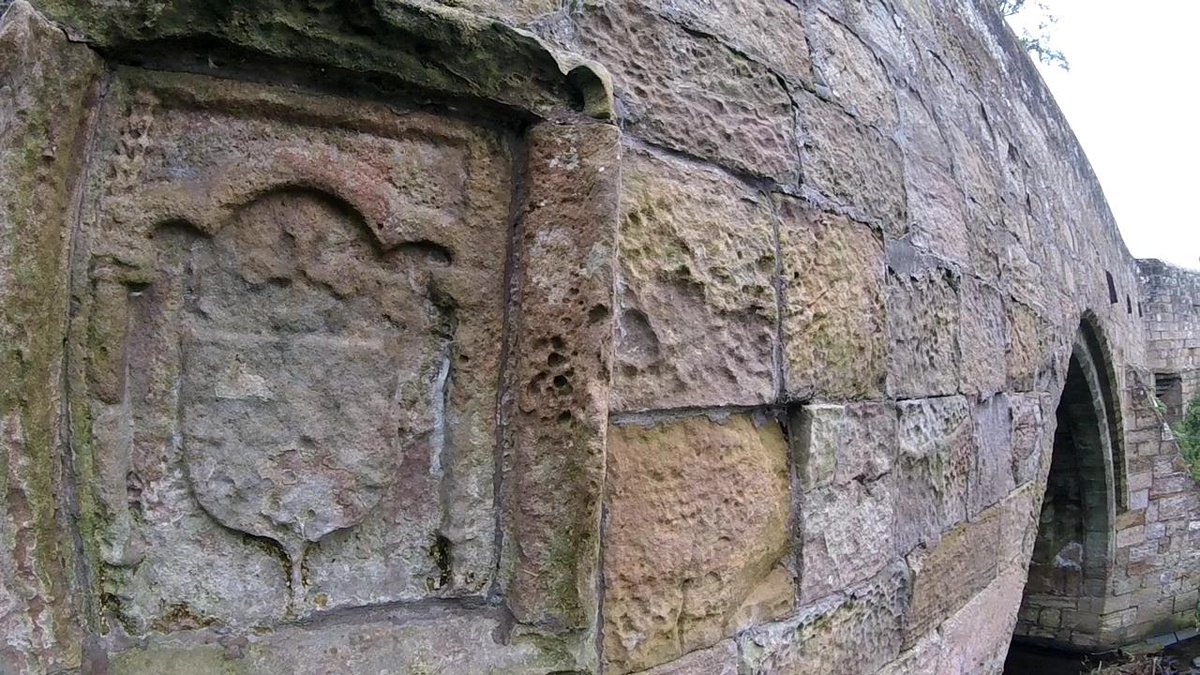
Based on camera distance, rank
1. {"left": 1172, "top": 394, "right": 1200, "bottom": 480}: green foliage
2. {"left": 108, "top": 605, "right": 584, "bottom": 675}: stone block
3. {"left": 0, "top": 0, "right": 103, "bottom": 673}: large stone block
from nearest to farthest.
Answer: {"left": 0, "top": 0, "right": 103, "bottom": 673}: large stone block, {"left": 108, "top": 605, "right": 584, "bottom": 675}: stone block, {"left": 1172, "top": 394, "right": 1200, "bottom": 480}: green foliage

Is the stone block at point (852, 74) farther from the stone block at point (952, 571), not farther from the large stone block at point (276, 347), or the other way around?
the stone block at point (952, 571)

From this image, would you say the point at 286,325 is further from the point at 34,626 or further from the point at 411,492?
the point at 34,626

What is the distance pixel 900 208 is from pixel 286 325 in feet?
4.67

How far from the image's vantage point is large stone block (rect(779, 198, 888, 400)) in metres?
1.39

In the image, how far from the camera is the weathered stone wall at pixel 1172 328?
28.0 ft

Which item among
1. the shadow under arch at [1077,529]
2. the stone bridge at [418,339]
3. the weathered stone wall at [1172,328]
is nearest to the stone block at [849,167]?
the stone bridge at [418,339]

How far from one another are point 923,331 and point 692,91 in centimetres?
97

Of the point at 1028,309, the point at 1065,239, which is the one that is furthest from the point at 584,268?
the point at 1065,239

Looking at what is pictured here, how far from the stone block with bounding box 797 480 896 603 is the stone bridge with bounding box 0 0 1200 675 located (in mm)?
12

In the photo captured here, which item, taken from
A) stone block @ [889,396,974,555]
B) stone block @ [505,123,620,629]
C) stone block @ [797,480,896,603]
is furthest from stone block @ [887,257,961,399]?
stone block @ [505,123,620,629]

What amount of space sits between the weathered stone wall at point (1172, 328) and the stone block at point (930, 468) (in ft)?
24.2

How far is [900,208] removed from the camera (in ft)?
5.91

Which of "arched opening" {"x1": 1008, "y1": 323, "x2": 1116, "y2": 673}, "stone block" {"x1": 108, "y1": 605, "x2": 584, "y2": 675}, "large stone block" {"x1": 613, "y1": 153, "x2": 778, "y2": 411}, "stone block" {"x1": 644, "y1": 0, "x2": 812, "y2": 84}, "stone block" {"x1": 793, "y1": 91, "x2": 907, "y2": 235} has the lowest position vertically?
"arched opening" {"x1": 1008, "y1": 323, "x2": 1116, "y2": 673}

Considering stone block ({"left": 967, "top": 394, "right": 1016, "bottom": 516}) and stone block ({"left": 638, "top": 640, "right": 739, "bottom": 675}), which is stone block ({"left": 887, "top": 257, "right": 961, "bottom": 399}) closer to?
stone block ({"left": 967, "top": 394, "right": 1016, "bottom": 516})
